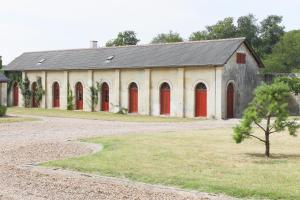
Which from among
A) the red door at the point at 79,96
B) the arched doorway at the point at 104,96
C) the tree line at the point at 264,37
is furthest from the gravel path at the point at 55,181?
the tree line at the point at 264,37

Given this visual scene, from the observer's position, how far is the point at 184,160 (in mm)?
15125

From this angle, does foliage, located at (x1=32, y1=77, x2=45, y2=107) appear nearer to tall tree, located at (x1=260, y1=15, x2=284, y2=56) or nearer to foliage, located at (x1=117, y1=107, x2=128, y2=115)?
foliage, located at (x1=117, y1=107, x2=128, y2=115)

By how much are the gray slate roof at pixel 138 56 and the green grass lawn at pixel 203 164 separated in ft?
56.2

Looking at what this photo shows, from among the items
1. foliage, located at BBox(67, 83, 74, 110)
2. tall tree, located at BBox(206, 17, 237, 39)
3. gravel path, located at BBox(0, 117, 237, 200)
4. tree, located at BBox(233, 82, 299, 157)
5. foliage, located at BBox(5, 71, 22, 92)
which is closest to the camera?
gravel path, located at BBox(0, 117, 237, 200)

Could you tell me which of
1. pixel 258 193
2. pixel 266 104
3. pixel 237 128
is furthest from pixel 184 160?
pixel 258 193

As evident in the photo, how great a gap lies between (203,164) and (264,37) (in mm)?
70163

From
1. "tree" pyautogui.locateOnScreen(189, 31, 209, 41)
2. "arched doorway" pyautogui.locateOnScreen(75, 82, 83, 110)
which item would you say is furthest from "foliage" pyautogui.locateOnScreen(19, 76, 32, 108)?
"tree" pyautogui.locateOnScreen(189, 31, 209, 41)

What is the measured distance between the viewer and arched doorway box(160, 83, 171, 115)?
3906 centimetres

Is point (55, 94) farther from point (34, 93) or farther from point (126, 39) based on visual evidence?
point (126, 39)

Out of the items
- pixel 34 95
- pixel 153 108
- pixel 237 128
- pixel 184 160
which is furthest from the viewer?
pixel 34 95

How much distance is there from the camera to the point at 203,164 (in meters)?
14.4

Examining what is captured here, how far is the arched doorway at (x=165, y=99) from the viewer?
39062 mm

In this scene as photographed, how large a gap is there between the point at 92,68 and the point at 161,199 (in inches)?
1357

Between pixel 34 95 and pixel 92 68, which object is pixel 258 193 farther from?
pixel 34 95
